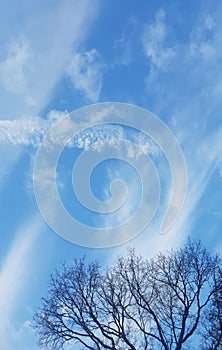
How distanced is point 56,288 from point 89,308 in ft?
8.25

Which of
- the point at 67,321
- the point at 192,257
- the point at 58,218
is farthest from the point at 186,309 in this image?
the point at 58,218

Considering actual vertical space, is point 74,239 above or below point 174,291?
above

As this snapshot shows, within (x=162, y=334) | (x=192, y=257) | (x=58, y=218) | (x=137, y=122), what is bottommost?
(x=162, y=334)

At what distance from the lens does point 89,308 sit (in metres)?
26.5

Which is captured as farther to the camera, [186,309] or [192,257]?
[192,257]

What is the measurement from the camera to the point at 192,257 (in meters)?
27.9

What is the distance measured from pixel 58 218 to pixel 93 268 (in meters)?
4.30

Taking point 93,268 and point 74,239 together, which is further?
point 93,268

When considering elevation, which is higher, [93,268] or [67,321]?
[93,268]

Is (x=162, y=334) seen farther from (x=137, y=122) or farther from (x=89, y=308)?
(x=137, y=122)

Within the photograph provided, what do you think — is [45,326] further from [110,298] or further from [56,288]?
[110,298]

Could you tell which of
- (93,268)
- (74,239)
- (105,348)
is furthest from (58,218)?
(105,348)

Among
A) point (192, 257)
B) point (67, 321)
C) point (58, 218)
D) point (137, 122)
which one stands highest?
point (137, 122)

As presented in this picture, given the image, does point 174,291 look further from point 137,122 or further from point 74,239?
point 137,122
